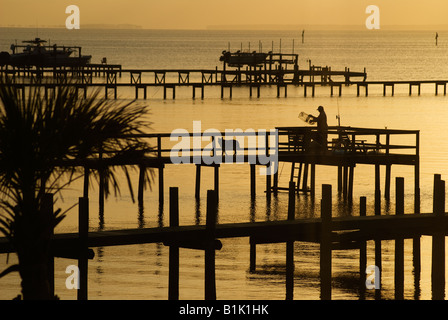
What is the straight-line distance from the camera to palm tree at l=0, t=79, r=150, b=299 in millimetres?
13031

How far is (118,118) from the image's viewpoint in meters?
13.6

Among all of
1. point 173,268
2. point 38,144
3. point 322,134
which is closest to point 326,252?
point 173,268

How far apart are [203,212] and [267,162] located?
2506 mm

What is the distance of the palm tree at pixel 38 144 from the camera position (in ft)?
42.8

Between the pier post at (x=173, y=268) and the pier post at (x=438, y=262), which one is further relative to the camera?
the pier post at (x=438, y=262)

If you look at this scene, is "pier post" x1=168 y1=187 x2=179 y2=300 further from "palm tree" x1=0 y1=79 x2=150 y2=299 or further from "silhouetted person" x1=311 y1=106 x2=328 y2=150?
"silhouetted person" x1=311 y1=106 x2=328 y2=150

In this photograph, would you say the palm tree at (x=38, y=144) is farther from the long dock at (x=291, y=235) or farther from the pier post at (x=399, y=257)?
the pier post at (x=399, y=257)

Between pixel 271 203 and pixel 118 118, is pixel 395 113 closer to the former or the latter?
pixel 271 203

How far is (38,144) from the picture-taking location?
43.0ft

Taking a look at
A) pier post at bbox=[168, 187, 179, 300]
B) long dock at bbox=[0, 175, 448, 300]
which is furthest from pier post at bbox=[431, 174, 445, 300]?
pier post at bbox=[168, 187, 179, 300]


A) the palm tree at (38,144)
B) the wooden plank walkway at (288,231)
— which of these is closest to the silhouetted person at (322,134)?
the wooden plank walkway at (288,231)

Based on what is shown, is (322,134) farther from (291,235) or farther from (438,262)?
(291,235)

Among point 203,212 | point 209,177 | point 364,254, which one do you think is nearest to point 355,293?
point 364,254

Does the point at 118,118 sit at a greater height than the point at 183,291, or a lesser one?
greater
